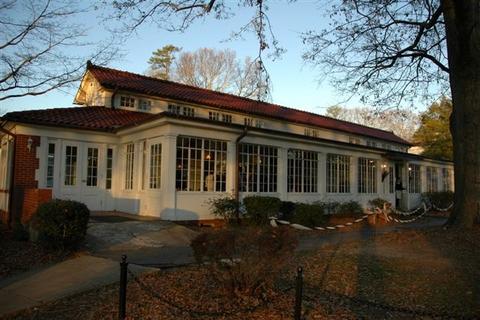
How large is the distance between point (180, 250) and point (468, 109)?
9031 mm

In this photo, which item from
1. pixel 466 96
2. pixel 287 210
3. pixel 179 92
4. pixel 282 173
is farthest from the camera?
pixel 179 92

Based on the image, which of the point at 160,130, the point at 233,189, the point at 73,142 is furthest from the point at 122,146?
the point at 233,189

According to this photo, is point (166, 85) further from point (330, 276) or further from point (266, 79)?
point (330, 276)

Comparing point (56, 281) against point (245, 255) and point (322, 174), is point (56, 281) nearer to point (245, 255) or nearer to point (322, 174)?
point (245, 255)

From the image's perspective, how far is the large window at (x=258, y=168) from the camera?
1669cm

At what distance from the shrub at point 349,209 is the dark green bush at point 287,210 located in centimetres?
394

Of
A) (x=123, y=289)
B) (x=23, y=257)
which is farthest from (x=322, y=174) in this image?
(x=123, y=289)

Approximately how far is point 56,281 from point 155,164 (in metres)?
7.74

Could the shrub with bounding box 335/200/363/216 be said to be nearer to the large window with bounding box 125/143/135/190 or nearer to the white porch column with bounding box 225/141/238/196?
the white porch column with bounding box 225/141/238/196

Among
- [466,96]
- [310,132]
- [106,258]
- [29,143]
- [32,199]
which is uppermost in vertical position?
[310,132]

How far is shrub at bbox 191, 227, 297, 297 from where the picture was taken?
17.4ft

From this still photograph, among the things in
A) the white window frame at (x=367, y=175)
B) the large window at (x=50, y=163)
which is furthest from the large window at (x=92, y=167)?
the white window frame at (x=367, y=175)

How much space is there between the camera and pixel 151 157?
49.5 feet

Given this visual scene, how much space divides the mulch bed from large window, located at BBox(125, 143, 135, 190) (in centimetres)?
592
